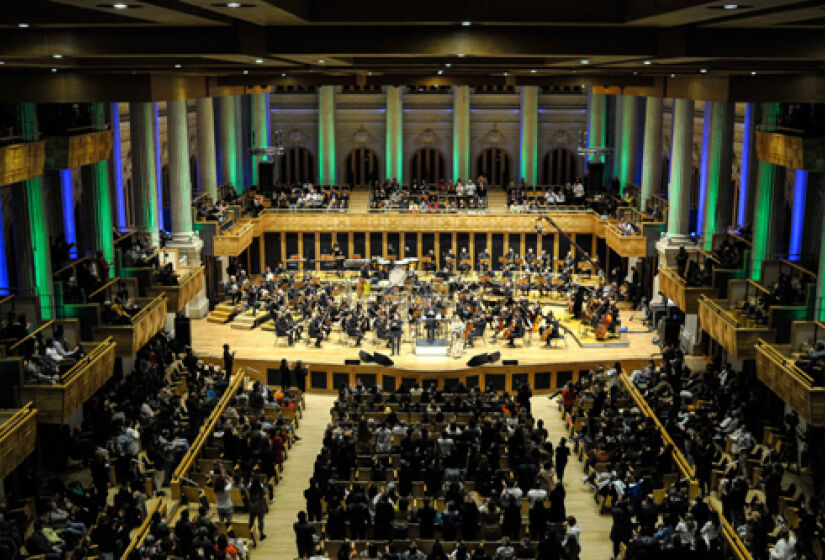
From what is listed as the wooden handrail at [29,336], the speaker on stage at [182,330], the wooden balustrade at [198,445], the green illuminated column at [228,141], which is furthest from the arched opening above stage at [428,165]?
the wooden handrail at [29,336]

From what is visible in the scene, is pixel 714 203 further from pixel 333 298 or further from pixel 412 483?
pixel 412 483

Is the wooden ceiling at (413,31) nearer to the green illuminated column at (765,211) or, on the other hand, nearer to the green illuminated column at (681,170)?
the green illuminated column at (765,211)

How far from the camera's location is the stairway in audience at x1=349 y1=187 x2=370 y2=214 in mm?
41812

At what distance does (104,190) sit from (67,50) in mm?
14677

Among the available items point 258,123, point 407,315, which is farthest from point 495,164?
point 407,315

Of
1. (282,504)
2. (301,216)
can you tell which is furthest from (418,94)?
(282,504)

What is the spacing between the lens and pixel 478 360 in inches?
1062

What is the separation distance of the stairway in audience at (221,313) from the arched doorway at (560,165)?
68.9ft

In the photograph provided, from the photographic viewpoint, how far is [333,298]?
34.2 metres

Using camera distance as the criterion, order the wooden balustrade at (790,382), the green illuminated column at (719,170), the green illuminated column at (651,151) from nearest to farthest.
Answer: the wooden balustrade at (790,382) → the green illuminated column at (719,170) → the green illuminated column at (651,151)

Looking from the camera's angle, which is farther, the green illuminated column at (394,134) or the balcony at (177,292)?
the green illuminated column at (394,134)

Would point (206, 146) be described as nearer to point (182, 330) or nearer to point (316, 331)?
point (182, 330)

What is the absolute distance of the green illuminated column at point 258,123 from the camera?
4456 centimetres

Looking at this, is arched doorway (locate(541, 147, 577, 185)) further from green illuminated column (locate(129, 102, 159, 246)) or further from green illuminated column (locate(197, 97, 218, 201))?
green illuminated column (locate(129, 102, 159, 246))
